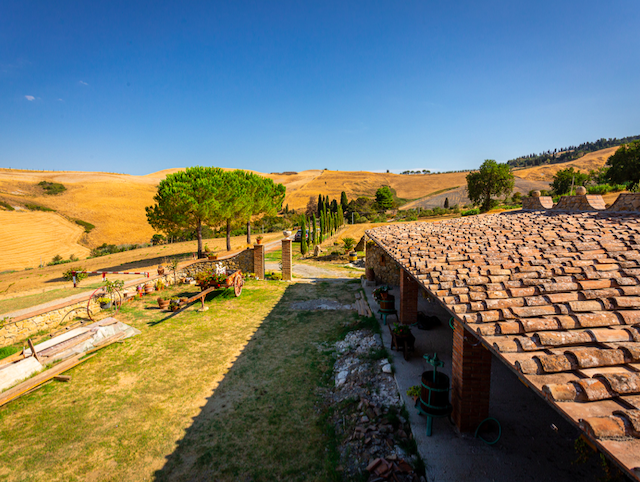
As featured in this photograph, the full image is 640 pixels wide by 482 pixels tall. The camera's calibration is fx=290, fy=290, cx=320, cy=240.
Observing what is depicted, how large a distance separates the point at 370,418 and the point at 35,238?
4882cm

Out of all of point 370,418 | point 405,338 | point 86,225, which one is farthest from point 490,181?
point 86,225

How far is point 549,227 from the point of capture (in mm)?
7098

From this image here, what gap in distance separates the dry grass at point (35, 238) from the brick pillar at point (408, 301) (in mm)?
34655

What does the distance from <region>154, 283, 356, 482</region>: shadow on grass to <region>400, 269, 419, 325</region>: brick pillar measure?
7.77 ft

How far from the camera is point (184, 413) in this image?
642 centimetres

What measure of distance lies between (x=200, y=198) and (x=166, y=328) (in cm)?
1471

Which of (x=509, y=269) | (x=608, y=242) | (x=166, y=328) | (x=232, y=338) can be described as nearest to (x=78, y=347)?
(x=166, y=328)

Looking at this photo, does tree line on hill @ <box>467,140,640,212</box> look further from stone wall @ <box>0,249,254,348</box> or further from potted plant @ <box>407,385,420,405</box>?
stone wall @ <box>0,249,254,348</box>

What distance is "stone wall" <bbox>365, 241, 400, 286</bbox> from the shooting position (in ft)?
46.5

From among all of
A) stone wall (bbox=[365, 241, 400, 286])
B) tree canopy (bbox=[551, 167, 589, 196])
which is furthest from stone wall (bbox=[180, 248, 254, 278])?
tree canopy (bbox=[551, 167, 589, 196])

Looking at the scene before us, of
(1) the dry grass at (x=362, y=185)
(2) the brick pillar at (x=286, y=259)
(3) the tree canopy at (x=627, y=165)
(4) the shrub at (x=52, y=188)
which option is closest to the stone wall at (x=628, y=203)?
(2) the brick pillar at (x=286, y=259)

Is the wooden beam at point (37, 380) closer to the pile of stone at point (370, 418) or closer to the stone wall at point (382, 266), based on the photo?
the pile of stone at point (370, 418)

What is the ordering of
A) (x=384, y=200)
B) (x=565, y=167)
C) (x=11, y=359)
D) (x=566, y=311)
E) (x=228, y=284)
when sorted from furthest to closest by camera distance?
(x=565, y=167)
(x=384, y=200)
(x=228, y=284)
(x=11, y=359)
(x=566, y=311)

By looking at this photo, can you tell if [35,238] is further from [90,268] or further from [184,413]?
[184,413]
